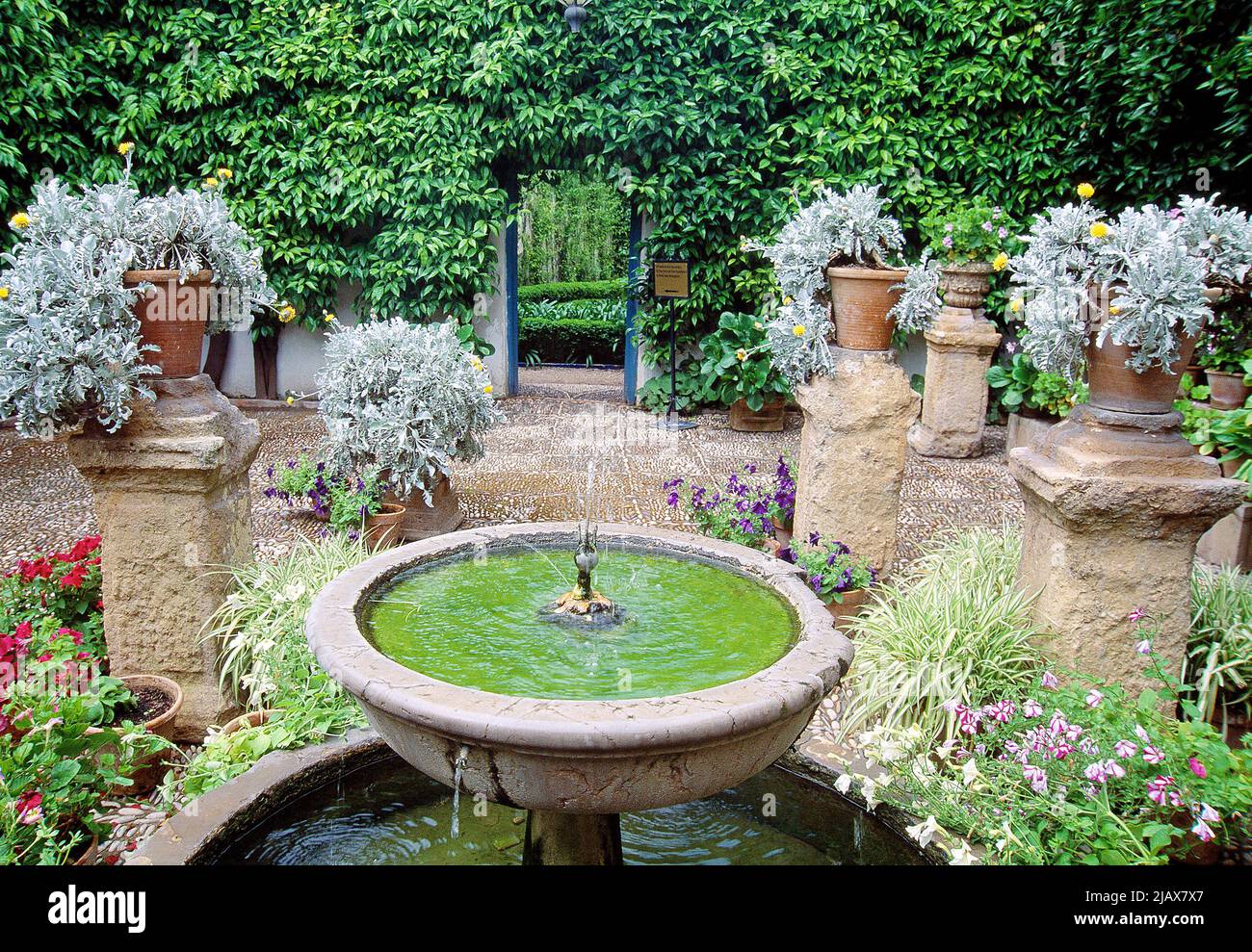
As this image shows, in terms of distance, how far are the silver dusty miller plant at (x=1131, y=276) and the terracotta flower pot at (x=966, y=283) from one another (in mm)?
4797

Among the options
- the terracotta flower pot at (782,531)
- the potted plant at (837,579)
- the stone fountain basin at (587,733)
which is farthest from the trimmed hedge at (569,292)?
the stone fountain basin at (587,733)

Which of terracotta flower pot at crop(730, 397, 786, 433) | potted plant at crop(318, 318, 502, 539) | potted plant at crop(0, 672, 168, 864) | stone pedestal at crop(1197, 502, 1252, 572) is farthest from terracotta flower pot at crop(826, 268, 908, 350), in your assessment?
terracotta flower pot at crop(730, 397, 786, 433)

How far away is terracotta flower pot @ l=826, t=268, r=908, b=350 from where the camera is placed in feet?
16.4

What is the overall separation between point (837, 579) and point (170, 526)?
2900 millimetres

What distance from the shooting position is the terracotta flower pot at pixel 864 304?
499 cm

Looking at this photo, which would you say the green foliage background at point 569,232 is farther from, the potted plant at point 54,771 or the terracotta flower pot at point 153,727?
the potted plant at point 54,771

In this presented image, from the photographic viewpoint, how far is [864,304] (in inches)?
198

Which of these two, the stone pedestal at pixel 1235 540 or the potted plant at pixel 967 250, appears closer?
the stone pedestal at pixel 1235 540

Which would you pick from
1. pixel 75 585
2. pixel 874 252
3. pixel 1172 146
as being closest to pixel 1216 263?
pixel 874 252

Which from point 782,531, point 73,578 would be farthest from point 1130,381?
point 73,578

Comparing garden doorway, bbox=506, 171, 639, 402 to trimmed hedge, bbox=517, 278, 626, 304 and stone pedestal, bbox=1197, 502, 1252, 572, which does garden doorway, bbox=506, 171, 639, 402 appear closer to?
trimmed hedge, bbox=517, 278, 626, 304

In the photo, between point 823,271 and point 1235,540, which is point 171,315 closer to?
point 823,271
